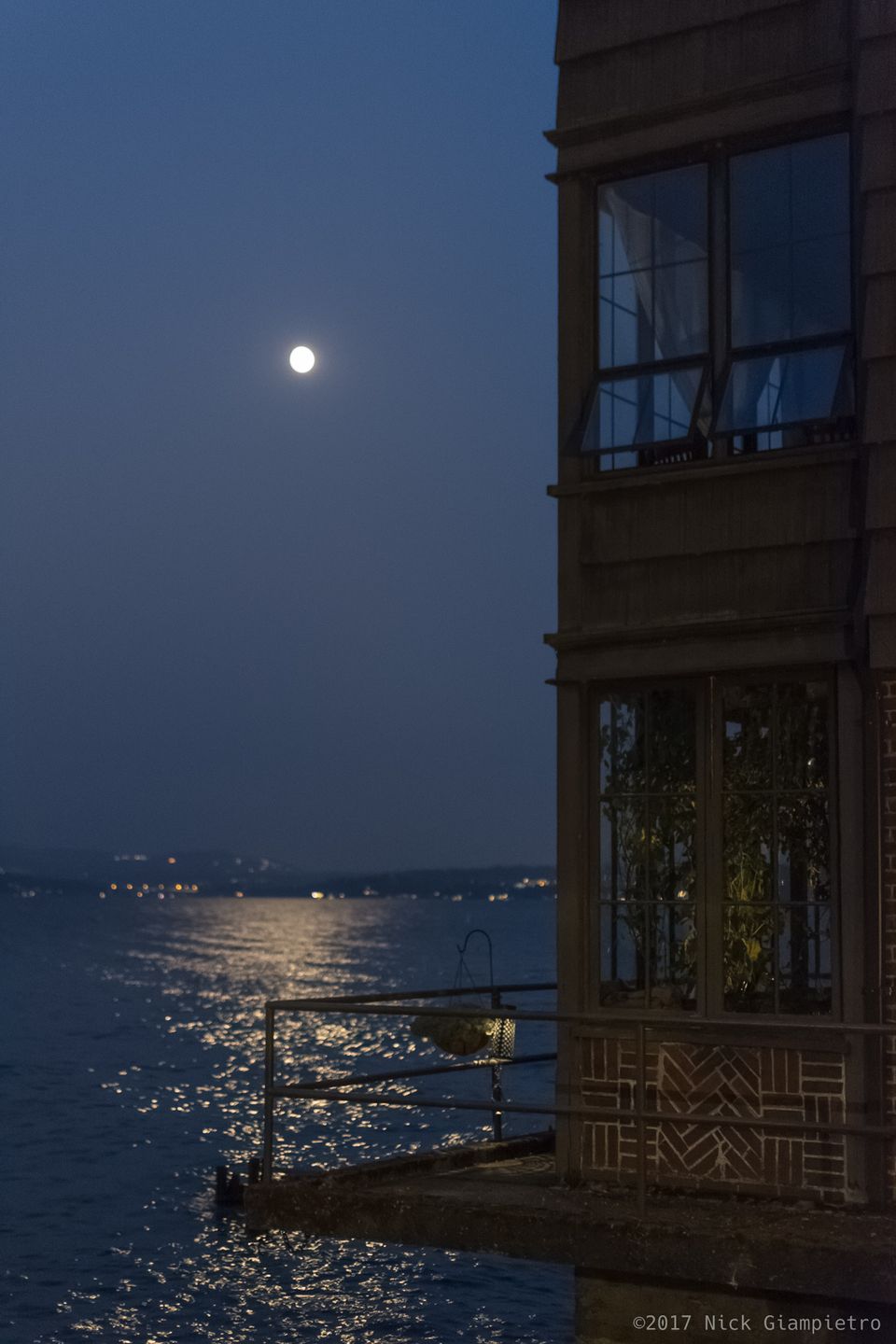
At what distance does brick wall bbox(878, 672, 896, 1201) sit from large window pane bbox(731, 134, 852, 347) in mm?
2456

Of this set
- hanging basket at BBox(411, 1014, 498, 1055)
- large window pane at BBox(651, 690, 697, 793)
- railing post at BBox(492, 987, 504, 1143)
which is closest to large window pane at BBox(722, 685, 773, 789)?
large window pane at BBox(651, 690, 697, 793)

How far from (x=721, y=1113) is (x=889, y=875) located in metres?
1.82

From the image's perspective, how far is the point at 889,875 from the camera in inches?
409

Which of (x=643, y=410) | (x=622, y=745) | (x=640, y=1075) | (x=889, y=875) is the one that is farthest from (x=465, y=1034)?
(x=643, y=410)

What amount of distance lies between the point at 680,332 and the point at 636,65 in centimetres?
191

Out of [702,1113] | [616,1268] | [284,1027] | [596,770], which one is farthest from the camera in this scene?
[284,1027]

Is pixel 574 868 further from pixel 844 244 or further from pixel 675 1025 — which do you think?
pixel 844 244

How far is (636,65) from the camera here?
12000 mm

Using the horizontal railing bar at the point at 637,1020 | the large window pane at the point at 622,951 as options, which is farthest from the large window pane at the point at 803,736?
the horizontal railing bar at the point at 637,1020

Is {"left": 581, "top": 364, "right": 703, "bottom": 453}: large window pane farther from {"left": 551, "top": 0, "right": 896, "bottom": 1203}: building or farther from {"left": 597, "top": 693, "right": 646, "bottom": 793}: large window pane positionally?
{"left": 597, "top": 693, "right": 646, "bottom": 793}: large window pane

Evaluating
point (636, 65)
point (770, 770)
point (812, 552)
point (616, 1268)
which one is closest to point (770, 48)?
point (636, 65)

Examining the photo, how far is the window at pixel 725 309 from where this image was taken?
1113 centimetres

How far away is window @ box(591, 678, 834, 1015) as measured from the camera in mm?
10758

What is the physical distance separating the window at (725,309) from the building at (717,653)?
0.02 metres
